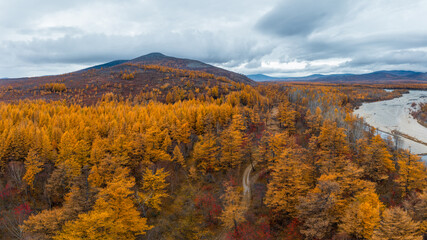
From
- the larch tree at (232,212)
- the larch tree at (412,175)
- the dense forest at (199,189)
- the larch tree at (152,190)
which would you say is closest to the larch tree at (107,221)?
the dense forest at (199,189)

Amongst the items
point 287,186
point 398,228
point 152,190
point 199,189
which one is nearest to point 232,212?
point 287,186

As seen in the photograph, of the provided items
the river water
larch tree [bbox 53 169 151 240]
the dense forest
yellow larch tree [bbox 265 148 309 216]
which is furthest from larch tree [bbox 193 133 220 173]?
the river water

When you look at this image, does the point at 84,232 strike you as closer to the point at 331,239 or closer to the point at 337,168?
the point at 331,239

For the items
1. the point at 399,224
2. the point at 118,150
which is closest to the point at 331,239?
the point at 399,224

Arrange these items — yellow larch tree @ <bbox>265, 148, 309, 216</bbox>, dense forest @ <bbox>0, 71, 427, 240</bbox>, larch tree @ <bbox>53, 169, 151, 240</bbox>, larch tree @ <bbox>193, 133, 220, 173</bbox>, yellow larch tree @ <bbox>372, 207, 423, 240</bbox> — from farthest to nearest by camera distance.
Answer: larch tree @ <bbox>193, 133, 220, 173</bbox>
yellow larch tree @ <bbox>265, 148, 309, 216</bbox>
dense forest @ <bbox>0, 71, 427, 240</bbox>
larch tree @ <bbox>53, 169, 151, 240</bbox>
yellow larch tree @ <bbox>372, 207, 423, 240</bbox>

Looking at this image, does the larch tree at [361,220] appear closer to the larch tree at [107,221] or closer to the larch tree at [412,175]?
the larch tree at [412,175]

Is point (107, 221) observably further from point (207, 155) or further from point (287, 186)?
point (207, 155)

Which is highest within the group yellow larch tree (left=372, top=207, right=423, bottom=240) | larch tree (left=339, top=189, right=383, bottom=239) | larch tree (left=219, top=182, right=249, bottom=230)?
yellow larch tree (left=372, top=207, right=423, bottom=240)

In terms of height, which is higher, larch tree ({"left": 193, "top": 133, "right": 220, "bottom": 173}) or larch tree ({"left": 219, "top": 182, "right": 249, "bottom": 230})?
larch tree ({"left": 193, "top": 133, "right": 220, "bottom": 173})

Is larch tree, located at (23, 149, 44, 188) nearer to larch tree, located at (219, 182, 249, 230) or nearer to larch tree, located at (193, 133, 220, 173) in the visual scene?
larch tree, located at (193, 133, 220, 173)

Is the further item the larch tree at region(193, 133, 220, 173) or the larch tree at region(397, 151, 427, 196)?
the larch tree at region(193, 133, 220, 173)

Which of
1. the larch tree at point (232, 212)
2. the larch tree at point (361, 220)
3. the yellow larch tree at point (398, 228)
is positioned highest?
the yellow larch tree at point (398, 228)
